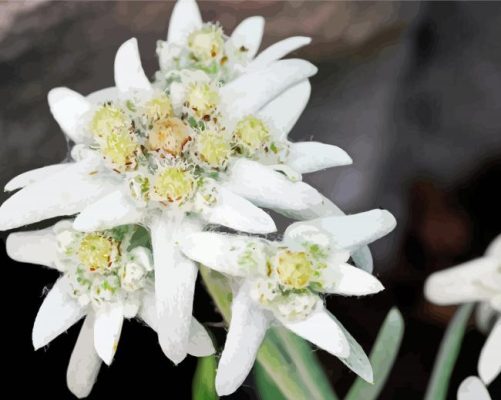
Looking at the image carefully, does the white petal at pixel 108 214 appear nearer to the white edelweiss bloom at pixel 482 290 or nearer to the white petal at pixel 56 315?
the white petal at pixel 56 315

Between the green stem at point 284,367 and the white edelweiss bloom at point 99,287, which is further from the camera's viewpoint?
the green stem at point 284,367

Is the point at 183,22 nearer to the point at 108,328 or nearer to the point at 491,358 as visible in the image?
the point at 108,328

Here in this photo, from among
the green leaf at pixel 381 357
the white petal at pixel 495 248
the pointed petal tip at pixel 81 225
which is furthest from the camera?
the white petal at pixel 495 248

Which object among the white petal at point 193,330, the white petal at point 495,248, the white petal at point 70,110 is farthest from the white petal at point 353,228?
the white petal at point 495,248

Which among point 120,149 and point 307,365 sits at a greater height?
point 120,149

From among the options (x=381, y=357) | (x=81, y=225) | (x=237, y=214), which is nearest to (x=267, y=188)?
(x=237, y=214)

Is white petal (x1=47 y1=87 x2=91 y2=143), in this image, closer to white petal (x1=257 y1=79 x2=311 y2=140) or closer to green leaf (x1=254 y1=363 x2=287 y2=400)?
white petal (x1=257 y1=79 x2=311 y2=140)
